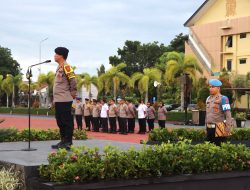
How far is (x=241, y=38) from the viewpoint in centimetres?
4419

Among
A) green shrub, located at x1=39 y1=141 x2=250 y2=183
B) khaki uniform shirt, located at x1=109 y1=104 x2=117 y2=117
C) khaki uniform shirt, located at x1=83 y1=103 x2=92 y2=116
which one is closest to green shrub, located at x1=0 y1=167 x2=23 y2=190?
green shrub, located at x1=39 y1=141 x2=250 y2=183

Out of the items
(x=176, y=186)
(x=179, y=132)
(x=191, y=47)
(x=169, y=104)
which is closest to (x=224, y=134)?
(x=176, y=186)

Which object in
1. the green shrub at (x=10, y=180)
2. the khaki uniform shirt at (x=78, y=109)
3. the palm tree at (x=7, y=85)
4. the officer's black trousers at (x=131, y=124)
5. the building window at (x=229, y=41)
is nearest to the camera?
the green shrub at (x=10, y=180)

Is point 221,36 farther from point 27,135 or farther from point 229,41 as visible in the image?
point 27,135

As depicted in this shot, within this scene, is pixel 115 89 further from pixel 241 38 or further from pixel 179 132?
pixel 179 132

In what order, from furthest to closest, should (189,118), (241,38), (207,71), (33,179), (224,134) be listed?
(207,71)
(241,38)
(189,118)
(224,134)
(33,179)

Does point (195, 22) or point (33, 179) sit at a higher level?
point (195, 22)

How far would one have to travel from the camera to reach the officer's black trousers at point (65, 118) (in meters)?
7.68

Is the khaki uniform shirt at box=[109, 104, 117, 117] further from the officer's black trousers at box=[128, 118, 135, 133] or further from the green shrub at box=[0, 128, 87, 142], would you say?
the green shrub at box=[0, 128, 87, 142]

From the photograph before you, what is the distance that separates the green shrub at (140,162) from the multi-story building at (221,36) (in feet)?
120

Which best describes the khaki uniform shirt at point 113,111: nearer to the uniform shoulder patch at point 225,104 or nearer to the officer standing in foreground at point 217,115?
the officer standing in foreground at point 217,115

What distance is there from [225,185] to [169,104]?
47556 millimetres

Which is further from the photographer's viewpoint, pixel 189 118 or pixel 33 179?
pixel 189 118

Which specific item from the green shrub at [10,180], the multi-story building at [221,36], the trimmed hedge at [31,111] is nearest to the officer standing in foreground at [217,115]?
the green shrub at [10,180]
